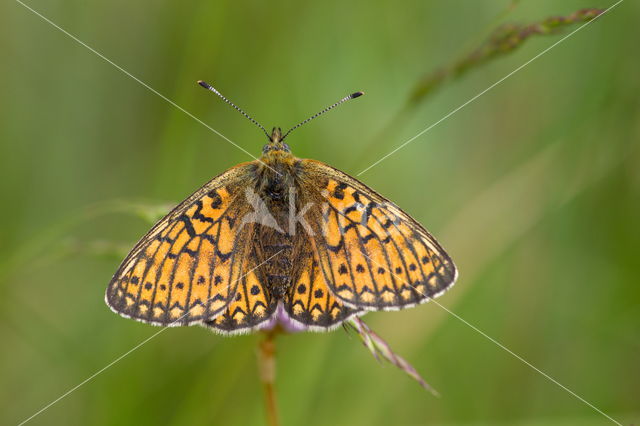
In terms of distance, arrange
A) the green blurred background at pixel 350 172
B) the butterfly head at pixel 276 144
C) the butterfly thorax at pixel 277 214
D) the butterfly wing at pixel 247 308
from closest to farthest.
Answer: the butterfly wing at pixel 247 308
the butterfly thorax at pixel 277 214
the butterfly head at pixel 276 144
the green blurred background at pixel 350 172

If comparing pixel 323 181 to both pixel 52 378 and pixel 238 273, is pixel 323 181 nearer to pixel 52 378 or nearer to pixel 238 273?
pixel 238 273

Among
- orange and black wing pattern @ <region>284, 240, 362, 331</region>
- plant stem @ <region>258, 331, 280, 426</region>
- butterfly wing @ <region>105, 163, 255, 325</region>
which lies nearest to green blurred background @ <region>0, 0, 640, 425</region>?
butterfly wing @ <region>105, 163, 255, 325</region>

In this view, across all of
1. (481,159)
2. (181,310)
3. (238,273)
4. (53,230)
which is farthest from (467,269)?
(53,230)

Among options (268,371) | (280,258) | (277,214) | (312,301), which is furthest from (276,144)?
Answer: (268,371)

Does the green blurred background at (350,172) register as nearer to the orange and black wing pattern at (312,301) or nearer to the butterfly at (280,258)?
the butterfly at (280,258)

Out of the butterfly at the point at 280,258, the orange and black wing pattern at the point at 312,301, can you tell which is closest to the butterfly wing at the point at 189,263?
the butterfly at the point at 280,258

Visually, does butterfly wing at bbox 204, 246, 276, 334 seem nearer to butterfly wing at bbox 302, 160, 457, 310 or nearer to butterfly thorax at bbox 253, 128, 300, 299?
butterfly thorax at bbox 253, 128, 300, 299

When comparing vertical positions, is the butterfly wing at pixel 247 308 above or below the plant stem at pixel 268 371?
above

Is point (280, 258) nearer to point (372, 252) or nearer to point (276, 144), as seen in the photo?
point (372, 252)
